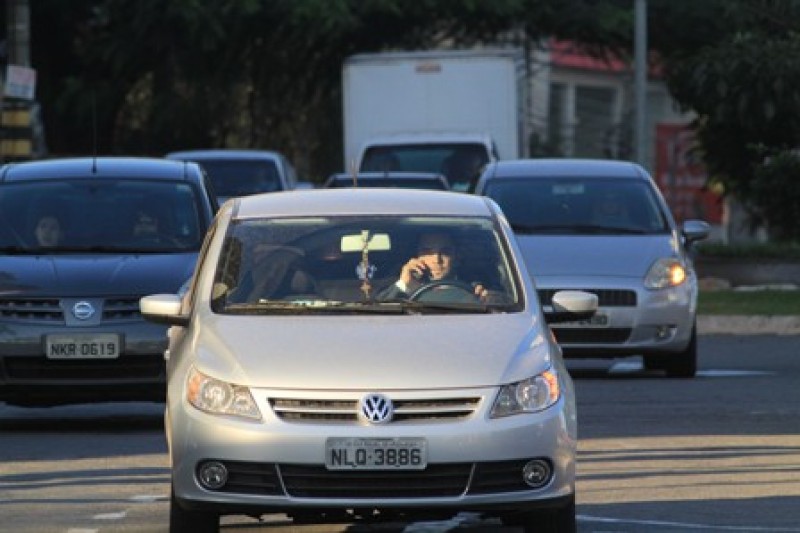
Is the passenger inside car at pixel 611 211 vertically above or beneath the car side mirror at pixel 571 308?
beneath

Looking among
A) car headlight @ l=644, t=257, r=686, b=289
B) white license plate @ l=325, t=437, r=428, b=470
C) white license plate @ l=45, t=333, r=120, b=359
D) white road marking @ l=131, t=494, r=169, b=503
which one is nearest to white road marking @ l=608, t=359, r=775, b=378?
car headlight @ l=644, t=257, r=686, b=289

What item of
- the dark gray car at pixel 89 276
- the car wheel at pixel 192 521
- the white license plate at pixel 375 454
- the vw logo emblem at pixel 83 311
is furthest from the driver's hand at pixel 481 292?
the vw logo emblem at pixel 83 311

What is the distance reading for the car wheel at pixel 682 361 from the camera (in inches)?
719

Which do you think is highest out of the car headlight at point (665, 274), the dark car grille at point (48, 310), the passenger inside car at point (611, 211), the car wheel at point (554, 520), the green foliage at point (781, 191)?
the car wheel at point (554, 520)

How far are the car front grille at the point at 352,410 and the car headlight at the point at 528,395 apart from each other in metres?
0.12

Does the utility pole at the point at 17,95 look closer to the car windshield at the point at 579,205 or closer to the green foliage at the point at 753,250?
the green foliage at the point at 753,250

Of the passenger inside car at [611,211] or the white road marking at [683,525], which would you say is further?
the passenger inside car at [611,211]

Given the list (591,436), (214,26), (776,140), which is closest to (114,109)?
(214,26)

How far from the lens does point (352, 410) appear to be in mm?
9125

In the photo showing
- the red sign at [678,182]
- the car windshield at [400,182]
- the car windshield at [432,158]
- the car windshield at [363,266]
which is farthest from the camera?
the red sign at [678,182]

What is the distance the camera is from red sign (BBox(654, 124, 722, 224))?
56938mm

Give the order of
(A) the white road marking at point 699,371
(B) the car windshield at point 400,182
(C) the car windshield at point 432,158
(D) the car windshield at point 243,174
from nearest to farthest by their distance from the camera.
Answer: (A) the white road marking at point 699,371
(B) the car windshield at point 400,182
(D) the car windshield at point 243,174
(C) the car windshield at point 432,158

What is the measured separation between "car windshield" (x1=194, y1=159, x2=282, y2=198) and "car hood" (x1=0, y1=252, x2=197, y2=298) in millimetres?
14417

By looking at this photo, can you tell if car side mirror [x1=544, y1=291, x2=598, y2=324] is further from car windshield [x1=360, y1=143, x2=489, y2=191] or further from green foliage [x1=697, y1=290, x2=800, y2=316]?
car windshield [x1=360, y1=143, x2=489, y2=191]
